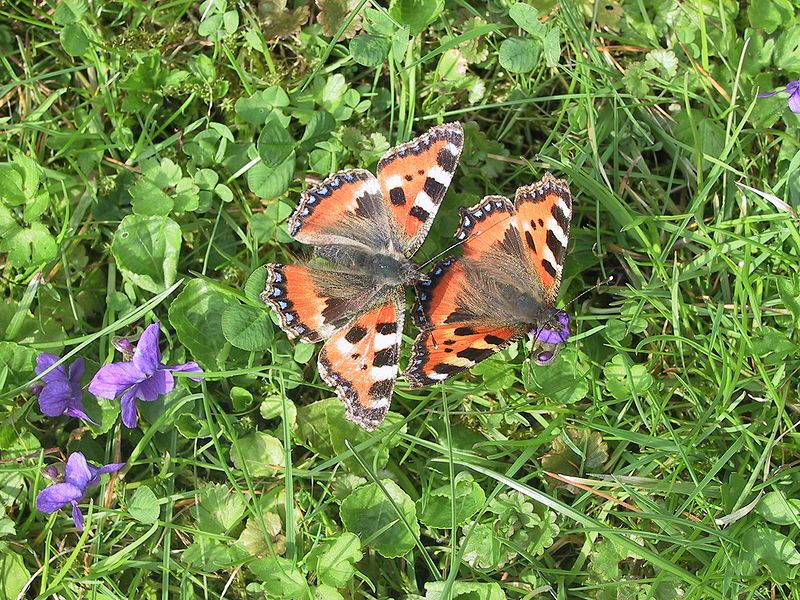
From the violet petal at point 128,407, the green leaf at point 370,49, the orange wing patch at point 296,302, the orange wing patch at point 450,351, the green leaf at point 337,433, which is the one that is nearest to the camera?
the orange wing patch at point 450,351

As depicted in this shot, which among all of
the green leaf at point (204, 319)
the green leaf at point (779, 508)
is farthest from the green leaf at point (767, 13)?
the green leaf at point (204, 319)

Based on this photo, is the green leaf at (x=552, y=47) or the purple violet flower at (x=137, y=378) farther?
the green leaf at (x=552, y=47)

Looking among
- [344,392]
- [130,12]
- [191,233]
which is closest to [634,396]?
[344,392]

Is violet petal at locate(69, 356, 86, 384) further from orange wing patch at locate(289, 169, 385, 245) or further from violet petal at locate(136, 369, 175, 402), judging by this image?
orange wing patch at locate(289, 169, 385, 245)

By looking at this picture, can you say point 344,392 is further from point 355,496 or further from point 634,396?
point 634,396

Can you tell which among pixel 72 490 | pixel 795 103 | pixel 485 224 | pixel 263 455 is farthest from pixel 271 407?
pixel 795 103

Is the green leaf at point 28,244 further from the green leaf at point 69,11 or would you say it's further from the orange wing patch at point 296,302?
the orange wing patch at point 296,302

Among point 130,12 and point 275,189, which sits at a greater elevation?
point 130,12
